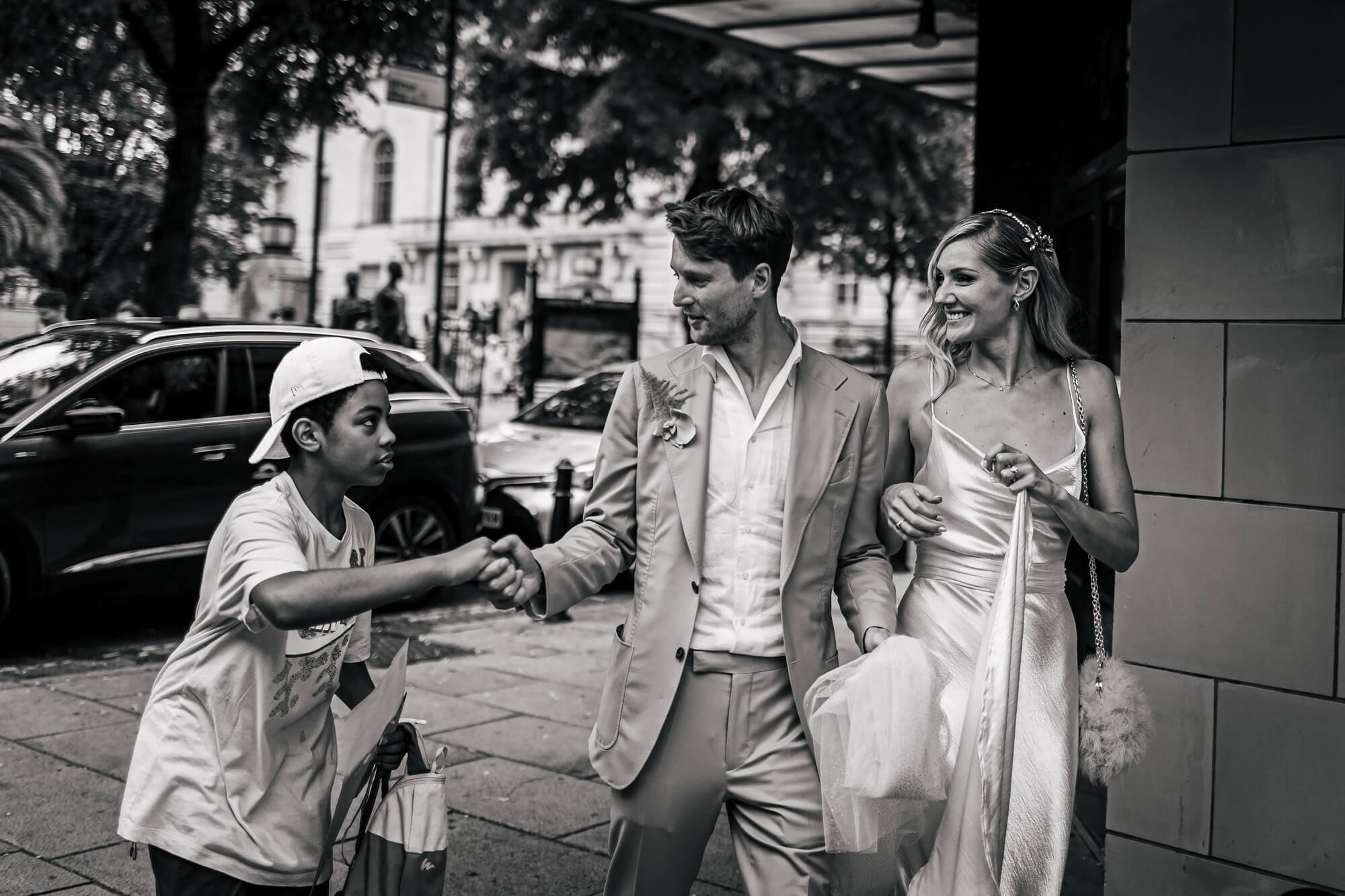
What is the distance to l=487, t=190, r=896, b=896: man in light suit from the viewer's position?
9.98ft

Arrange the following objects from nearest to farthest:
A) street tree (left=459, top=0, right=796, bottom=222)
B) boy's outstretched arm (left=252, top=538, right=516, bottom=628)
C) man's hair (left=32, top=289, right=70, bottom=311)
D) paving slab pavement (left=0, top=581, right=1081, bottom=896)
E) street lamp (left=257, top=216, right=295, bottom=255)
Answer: boy's outstretched arm (left=252, top=538, right=516, bottom=628) → paving slab pavement (left=0, top=581, right=1081, bottom=896) → street tree (left=459, top=0, right=796, bottom=222) → man's hair (left=32, top=289, right=70, bottom=311) → street lamp (left=257, top=216, right=295, bottom=255)

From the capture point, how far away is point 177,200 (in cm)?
1359

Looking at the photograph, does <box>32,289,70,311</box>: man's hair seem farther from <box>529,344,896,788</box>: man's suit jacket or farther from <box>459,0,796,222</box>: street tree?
<box>529,344,896,788</box>: man's suit jacket

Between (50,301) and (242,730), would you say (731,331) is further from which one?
(50,301)

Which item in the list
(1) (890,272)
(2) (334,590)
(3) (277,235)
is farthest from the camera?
(1) (890,272)

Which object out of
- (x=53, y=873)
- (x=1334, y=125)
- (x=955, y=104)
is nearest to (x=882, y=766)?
(x=1334, y=125)

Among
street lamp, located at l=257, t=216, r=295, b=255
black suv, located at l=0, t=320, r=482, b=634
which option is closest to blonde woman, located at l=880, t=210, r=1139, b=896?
black suv, located at l=0, t=320, r=482, b=634

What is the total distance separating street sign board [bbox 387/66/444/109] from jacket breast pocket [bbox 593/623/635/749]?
39.3 feet

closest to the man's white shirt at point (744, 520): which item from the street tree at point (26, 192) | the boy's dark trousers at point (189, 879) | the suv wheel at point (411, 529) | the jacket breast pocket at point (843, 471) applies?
the jacket breast pocket at point (843, 471)

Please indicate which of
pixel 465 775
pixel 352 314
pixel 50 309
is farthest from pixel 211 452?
pixel 50 309

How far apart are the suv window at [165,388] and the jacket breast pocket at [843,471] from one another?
21.2 feet

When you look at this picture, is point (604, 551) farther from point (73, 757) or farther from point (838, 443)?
point (73, 757)

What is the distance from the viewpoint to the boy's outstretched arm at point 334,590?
8.58 ft

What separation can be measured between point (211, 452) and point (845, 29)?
5.26 meters
